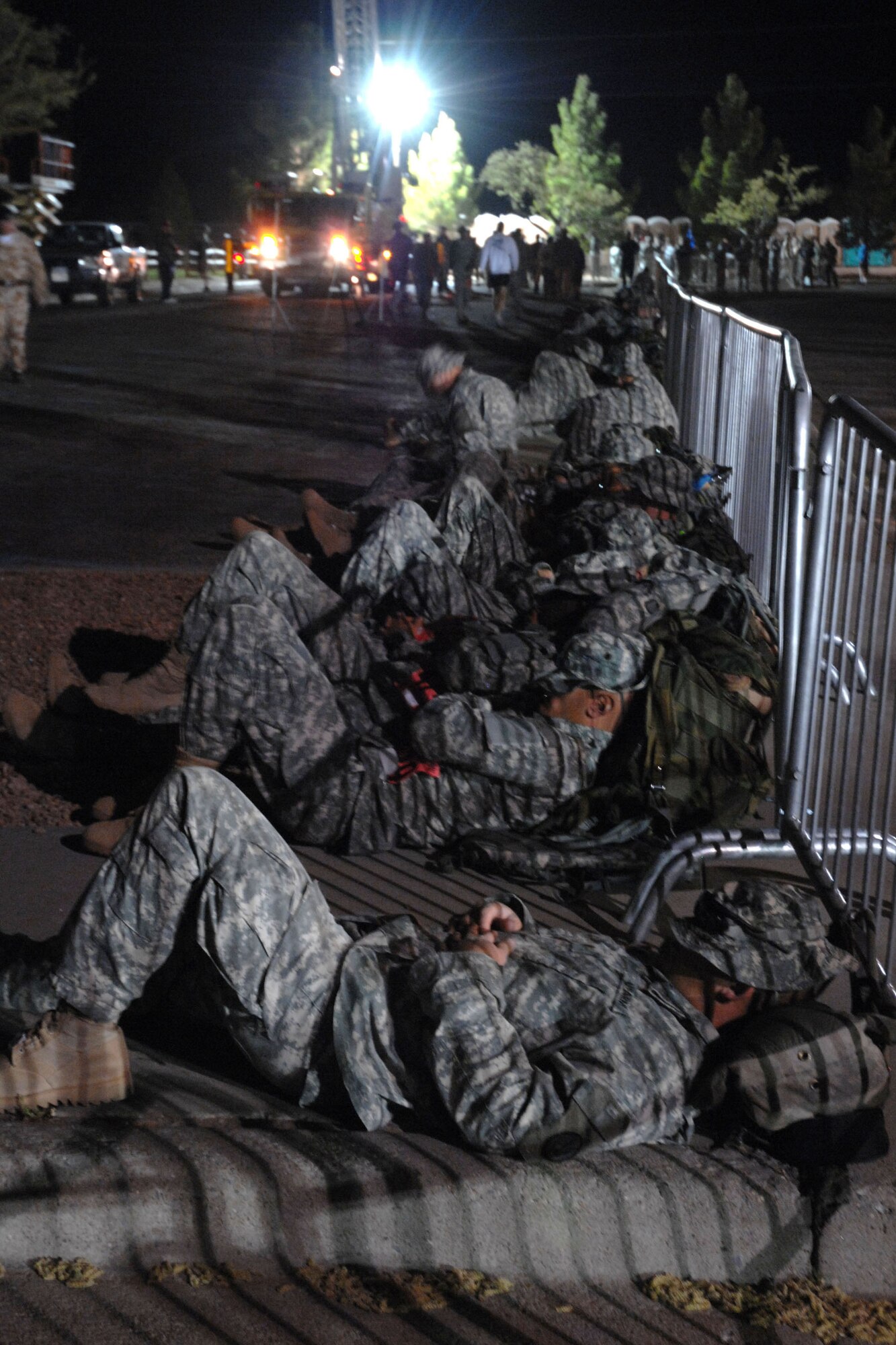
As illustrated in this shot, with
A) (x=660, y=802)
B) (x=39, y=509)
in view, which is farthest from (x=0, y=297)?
(x=660, y=802)

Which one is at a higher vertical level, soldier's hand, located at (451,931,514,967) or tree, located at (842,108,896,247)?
tree, located at (842,108,896,247)

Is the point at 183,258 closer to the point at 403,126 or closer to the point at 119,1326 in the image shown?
the point at 403,126

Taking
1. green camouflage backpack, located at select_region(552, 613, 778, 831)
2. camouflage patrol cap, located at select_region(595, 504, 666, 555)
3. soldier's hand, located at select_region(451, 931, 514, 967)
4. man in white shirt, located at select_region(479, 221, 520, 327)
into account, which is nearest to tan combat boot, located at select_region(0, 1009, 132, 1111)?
soldier's hand, located at select_region(451, 931, 514, 967)

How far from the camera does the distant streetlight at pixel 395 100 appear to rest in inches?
1693

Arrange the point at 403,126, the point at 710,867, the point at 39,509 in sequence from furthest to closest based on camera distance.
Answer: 1. the point at 403,126
2. the point at 39,509
3. the point at 710,867

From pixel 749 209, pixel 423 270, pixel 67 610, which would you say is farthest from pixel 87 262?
pixel 749 209

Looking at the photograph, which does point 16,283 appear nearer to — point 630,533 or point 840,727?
point 630,533

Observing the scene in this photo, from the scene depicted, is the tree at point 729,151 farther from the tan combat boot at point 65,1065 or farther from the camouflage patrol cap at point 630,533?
the tan combat boot at point 65,1065

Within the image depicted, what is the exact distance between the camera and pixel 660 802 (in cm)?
471

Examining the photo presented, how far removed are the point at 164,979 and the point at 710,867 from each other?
1984mm

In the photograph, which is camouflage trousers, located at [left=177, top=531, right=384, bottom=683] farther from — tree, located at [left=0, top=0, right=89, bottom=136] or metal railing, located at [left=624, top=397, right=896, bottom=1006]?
tree, located at [left=0, top=0, right=89, bottom=136]

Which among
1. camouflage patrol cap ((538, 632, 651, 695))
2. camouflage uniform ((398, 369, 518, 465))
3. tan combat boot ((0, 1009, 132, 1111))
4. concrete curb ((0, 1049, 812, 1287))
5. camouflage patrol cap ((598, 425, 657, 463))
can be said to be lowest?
concrete curb ((0, 1049, 812, 1287))

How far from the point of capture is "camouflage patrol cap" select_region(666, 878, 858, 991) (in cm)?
304

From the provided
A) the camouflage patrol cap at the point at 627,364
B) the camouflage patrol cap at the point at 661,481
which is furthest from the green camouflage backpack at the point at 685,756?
the camouflage patrol cap at the point at 627,364
